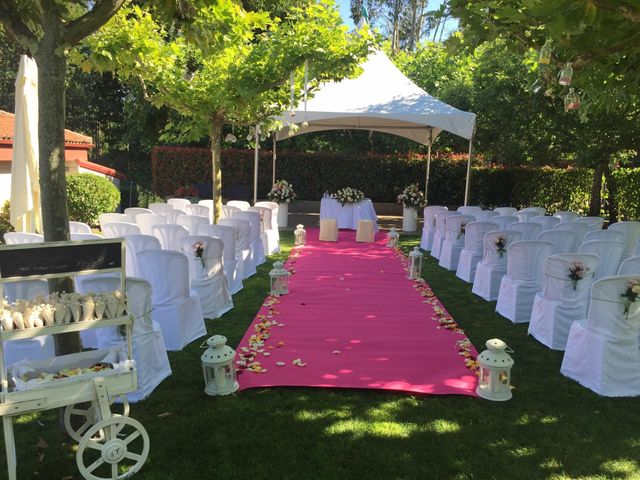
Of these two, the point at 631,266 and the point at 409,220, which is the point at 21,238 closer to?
the point at 631,266

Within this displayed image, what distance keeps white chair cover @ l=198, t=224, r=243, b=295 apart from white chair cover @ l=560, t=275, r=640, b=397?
4471 mm

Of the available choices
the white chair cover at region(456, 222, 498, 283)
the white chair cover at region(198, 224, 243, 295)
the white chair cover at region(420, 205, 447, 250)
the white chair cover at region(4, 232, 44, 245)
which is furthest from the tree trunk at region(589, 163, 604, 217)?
the white chair cover at region(4, 232, 44, 245)

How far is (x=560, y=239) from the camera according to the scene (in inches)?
269

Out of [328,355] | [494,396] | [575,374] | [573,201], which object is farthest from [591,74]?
[573,201]

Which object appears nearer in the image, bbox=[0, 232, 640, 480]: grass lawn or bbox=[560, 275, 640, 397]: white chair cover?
bbox=[0, 232, 640, 480]: grass lawn

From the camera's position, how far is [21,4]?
12.6ft

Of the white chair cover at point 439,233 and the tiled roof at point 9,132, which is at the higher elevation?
the tiled roof at point 9,132

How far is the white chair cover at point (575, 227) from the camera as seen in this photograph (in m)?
7.40

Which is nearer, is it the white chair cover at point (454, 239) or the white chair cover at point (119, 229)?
the white chair cover at point (119, 229)

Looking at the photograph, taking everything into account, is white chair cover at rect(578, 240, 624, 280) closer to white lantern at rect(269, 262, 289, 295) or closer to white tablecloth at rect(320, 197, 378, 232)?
white lantern at rect(269, 262, 289, 295)

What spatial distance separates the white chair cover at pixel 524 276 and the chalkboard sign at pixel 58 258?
4677 millimetres

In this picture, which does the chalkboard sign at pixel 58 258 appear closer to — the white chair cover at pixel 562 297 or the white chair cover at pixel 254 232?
the white chair cover at pixel 562 297

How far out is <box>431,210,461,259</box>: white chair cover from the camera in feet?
32.4

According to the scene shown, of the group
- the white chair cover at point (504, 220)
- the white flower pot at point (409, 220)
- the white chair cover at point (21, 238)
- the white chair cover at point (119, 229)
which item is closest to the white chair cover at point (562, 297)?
the white chair cover at point (504, 220)
